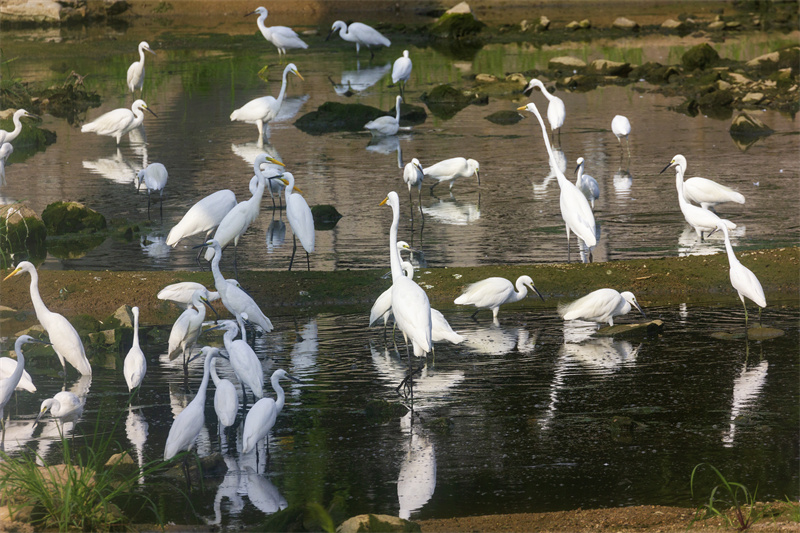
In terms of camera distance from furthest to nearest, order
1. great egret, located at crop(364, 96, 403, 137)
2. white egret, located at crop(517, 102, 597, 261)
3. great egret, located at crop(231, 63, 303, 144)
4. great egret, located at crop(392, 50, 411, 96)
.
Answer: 1. great egret, located at crop(392, 50, 411, 96)
2. great egret, located at crop(231, 63, 303, 144)
3. great egret, located at crop(364, 96, 403, 137)
4. white egret, located at crop(517, 102, 597, 261)

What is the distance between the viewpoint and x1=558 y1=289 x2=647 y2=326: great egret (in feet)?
29.6

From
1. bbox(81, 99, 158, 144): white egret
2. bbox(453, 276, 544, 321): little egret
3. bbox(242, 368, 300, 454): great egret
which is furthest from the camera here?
bbox(81, 99, 158, 144): white egret

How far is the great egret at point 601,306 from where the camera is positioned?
9.02 meters

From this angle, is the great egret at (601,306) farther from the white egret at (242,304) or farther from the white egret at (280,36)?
the white egret at (280,36)

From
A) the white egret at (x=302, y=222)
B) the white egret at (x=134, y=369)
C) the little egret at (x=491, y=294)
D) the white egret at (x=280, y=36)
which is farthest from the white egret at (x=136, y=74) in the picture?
the white egret at (x=134, y=369)

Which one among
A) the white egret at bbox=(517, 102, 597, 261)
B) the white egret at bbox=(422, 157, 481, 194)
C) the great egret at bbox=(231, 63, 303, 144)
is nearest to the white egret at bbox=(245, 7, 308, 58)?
the great egret at bbox=(231, 63, 303, 144)

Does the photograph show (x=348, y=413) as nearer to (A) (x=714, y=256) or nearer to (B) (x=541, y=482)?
(B) (x=541, y=482)

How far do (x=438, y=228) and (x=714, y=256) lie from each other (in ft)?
13.2

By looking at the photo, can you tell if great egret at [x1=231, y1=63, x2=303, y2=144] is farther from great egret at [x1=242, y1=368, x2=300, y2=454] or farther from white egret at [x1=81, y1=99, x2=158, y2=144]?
great egret at [x1=242, y1=368, x2=300, y2=454]

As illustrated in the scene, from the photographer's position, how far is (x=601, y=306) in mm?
9023

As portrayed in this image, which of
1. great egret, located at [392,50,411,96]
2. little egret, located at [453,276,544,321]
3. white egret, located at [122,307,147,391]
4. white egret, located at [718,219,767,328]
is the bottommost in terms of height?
great egret, located at [392,50,411,96]

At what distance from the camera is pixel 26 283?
10141 millimetres

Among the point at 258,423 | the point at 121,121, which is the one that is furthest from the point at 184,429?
the point at 121,121

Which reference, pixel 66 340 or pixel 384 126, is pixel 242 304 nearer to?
pixel 66 340
